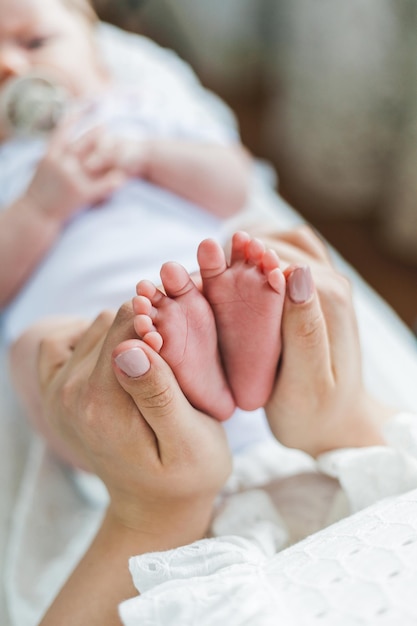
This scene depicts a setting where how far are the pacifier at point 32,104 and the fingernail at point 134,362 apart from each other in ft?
2.08

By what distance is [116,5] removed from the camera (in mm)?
1731

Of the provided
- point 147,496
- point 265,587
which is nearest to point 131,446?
point 147,496

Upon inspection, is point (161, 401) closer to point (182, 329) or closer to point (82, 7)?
point (182, 329)

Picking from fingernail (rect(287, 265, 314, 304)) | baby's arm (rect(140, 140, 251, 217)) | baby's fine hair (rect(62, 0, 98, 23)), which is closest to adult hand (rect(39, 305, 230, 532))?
fingernail (rect(287, 265, 314, 304))

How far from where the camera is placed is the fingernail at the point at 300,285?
0.56 m

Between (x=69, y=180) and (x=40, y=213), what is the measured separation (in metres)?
0.06

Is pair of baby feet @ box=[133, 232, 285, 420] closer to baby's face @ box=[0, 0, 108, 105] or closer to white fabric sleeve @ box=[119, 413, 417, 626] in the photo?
white fabric sleeve @ box=[119, 413, 417, 626]

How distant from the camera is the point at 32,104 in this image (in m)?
1.01

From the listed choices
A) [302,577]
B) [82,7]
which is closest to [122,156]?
[82,7]

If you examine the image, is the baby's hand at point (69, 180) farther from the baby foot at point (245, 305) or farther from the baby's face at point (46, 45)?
the baby foot at point (245, 305)

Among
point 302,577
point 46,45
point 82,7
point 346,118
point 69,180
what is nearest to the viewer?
point 302,577

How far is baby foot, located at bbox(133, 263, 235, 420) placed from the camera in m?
0.53

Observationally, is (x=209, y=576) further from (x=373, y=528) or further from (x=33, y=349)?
(x=33, y=349)

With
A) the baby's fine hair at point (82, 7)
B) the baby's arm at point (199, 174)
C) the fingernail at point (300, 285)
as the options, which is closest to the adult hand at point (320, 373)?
the fingernail at point (300, 285)
